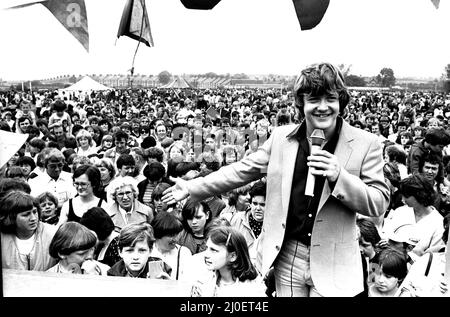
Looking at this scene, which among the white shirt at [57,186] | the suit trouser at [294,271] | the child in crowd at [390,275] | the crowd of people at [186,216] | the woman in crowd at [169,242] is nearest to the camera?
the suit trouser at [294,271]

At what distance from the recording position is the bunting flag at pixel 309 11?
13.8 ft

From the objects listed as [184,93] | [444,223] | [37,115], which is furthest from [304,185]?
[37,115]

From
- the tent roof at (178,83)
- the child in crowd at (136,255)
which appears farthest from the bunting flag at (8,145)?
the tent roof at (178,83)

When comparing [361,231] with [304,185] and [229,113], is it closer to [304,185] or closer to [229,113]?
[304,185]

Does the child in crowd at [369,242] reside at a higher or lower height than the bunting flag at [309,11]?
lower

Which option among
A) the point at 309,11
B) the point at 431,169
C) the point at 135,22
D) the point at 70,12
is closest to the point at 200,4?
the point at 135,22

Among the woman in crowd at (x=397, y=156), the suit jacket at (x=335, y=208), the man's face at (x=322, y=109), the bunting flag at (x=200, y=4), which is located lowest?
the woman in crowd at (x=397, y=156)

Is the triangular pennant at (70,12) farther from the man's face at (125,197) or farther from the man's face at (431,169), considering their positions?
the man's face at (431,169)

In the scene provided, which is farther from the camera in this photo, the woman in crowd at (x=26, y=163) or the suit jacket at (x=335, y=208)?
the woman in crowd at (x=26, y=163)

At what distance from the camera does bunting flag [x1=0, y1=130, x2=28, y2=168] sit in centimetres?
305

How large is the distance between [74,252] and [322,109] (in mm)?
1878

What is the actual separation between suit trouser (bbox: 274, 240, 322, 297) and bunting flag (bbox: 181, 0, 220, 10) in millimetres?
2526

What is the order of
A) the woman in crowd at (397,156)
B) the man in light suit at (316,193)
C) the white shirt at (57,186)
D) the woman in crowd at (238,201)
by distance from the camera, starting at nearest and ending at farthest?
the man in light suit at (316,193) → the woman in crowd at (238,201) → the white shirt at (57,186) → the woman in crowd at (397,156)
